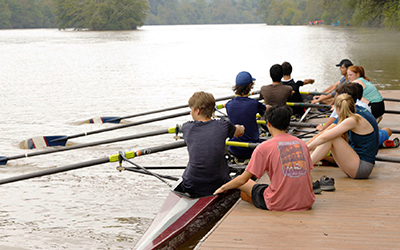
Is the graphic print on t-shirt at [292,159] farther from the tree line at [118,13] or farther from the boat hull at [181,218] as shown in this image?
the tree line at [118,13]

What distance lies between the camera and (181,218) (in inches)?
200

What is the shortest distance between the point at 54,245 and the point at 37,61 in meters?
34.3

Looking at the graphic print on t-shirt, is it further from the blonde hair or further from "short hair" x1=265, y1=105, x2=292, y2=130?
the blonde hair

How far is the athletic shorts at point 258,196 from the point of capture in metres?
5.00

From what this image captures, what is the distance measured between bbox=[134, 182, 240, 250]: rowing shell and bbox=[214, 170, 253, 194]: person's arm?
0.30 meters

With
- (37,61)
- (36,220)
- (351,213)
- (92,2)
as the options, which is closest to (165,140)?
(36,220)

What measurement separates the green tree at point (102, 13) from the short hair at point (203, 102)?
9885 centimetres

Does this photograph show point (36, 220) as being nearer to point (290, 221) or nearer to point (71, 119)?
point (290, 221)

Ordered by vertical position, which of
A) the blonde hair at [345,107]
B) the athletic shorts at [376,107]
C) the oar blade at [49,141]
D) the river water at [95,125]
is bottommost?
the river water at [95,125]

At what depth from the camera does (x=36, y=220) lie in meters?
7.05

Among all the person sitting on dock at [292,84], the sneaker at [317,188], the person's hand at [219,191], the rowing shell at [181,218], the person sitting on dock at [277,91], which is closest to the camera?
the rowing shell at [181,218]

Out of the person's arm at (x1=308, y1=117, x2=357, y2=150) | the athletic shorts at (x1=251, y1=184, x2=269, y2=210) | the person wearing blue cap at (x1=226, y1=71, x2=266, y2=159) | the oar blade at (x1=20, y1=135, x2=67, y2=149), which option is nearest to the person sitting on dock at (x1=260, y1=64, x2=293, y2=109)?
the person wearing blue cap at (x1=226, y1=71, x2=266, y2=159)

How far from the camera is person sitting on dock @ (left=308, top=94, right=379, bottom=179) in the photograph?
5609 millimetres

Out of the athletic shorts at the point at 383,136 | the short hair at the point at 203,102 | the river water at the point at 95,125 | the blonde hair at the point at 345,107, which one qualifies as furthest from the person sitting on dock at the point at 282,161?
the athletic shorts at the point at 383,136
